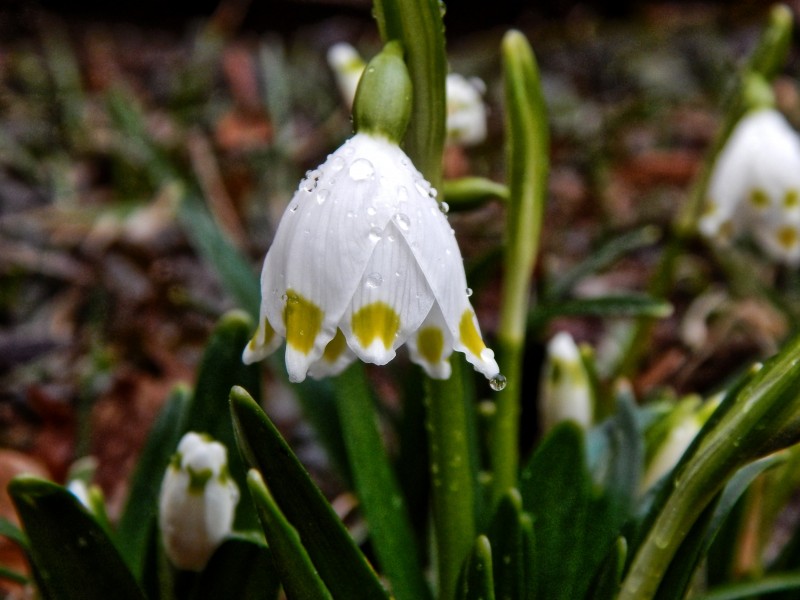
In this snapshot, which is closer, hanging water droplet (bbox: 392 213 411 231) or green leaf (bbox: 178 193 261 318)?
hanging water droplet (bbox: 392 213 411 231)

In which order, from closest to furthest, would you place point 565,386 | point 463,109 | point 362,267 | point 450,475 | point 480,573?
point 362,267 < point 480,573 < point 450,475 < point 565,386 < point 463,109

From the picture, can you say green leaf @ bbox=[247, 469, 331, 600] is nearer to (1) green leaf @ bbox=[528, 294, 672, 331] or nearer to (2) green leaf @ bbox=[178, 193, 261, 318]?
(2) green leaf @ bbox=[178, 193, 261, 318]

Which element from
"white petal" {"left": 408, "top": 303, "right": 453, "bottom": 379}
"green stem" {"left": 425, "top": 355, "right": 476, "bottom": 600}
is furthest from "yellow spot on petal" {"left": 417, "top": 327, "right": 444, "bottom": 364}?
"green stem" {"left": 425, "top": 355, "right": 476, "bottom": 600}

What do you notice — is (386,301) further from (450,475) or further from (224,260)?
(224,260)

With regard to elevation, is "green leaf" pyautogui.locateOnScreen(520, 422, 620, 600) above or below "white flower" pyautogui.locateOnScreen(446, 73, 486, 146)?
below

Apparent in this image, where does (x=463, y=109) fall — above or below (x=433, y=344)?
above

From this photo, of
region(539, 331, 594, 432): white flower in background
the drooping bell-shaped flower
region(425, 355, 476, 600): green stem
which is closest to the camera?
the drooping bell-shaped flower

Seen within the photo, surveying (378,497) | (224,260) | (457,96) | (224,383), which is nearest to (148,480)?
(224,383)
